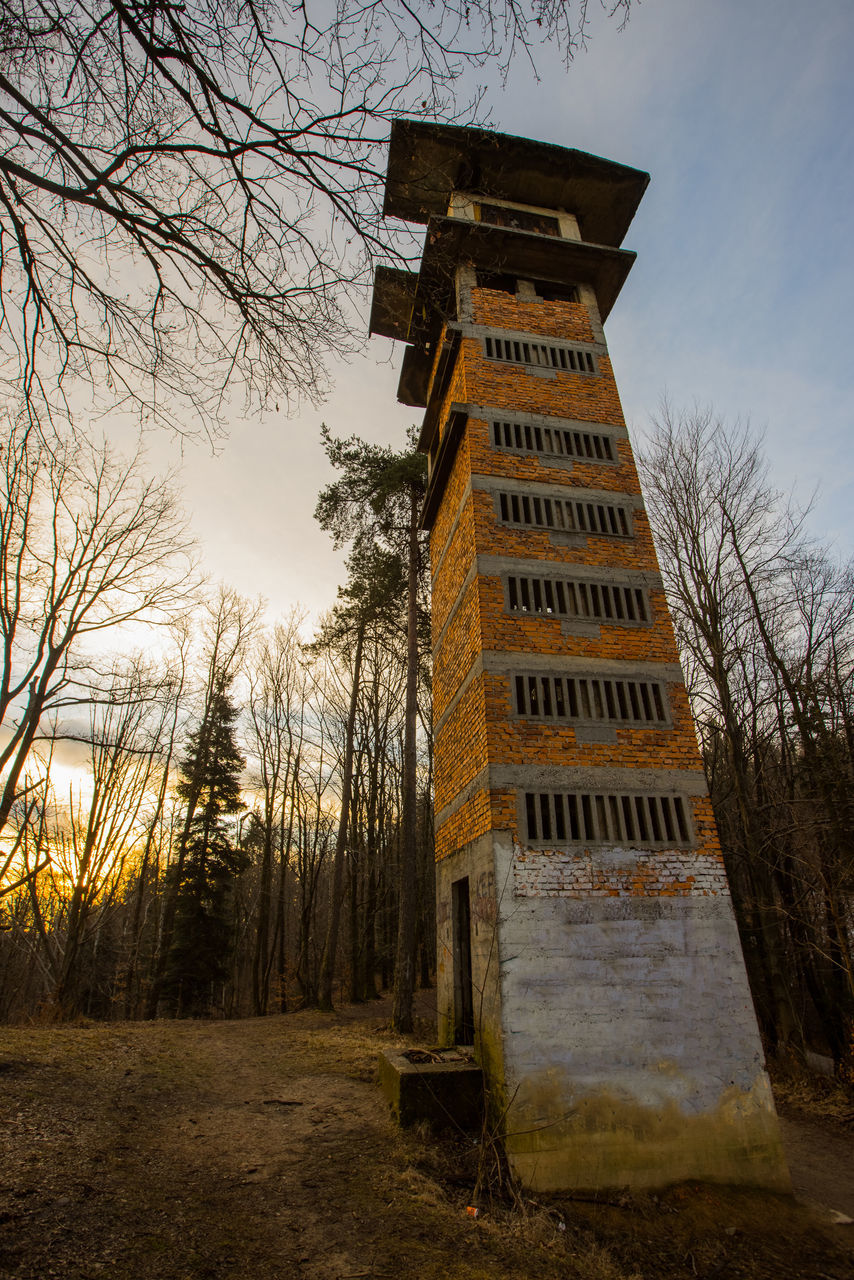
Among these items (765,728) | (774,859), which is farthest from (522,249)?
(774,859)

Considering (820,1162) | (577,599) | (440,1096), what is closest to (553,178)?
(577,599)

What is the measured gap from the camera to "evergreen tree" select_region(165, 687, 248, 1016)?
63.3 feet

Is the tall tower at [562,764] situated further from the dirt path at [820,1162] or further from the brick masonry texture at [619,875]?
the dirt path at [820,1162]

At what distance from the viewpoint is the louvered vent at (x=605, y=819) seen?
7.38 m

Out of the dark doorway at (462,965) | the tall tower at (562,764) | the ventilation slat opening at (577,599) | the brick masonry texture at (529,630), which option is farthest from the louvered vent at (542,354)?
the dark doorway at (462,965)

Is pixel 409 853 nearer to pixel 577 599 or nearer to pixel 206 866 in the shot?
pixel 577 599

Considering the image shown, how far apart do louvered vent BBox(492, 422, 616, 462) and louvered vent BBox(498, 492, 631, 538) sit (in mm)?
931

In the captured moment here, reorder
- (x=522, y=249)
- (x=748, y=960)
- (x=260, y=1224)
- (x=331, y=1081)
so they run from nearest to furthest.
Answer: (x=260, y=1224), (x=331, y=1081), (x=522, y=249), (x=748, y=960)

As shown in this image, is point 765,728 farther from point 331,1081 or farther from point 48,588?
point 48,588

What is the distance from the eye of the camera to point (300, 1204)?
507cm

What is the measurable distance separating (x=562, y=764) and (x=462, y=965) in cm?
357

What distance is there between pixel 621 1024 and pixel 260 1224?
3.95 meters

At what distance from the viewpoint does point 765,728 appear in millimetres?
13812

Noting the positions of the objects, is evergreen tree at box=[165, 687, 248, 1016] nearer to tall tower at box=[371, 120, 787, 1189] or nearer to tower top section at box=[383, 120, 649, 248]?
tall tower at box=[371, 120, 787, 1189]
